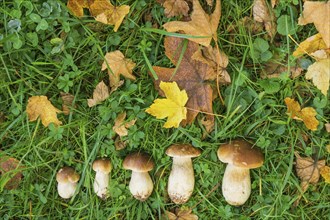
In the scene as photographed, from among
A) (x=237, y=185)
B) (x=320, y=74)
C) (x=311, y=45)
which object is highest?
(x=311, y=45)

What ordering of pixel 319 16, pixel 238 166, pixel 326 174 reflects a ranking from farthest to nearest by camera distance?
pixel 326 174, pixel 238 166, pixel 319 16

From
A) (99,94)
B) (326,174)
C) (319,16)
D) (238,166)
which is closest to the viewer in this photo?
(319,16)

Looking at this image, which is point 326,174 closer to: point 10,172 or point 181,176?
point 181,176

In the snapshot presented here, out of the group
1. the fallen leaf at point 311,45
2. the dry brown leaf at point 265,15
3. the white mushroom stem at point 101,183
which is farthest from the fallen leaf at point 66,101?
the fallen leaf at point 311,45

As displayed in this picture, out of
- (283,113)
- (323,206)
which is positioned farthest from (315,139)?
(323,206)

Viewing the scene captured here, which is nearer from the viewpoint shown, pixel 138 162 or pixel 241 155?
pixel 241 155

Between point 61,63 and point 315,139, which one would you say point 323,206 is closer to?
point 315,139

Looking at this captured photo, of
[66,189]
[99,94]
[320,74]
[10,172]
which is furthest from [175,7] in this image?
[10,172]
